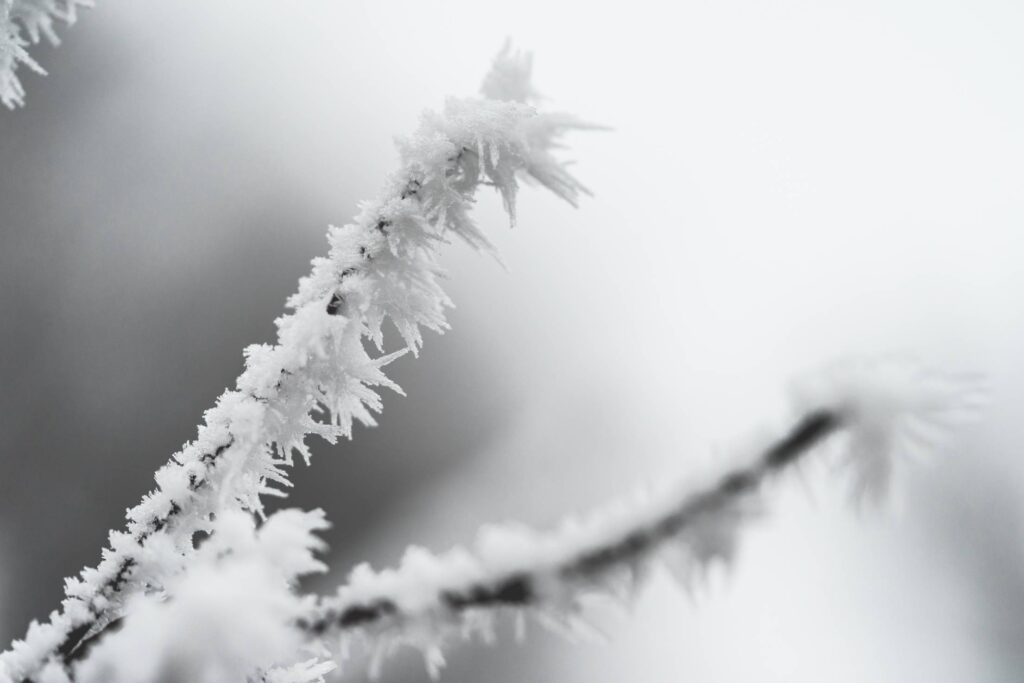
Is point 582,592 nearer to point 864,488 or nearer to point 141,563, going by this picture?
point 864,488

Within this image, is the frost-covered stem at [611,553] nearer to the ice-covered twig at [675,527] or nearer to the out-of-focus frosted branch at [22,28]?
the ice-covered twig at [675,527]

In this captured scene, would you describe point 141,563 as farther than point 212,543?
Yes

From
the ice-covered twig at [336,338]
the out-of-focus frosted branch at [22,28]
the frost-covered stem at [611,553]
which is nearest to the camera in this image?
the frost-covered stem at [611,553]

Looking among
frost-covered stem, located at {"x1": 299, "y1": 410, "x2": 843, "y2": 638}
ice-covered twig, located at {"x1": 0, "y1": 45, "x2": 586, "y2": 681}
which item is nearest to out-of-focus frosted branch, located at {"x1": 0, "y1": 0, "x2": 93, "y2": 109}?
ice-covered twig, located at {"x1": 0, "y1": 45, "x2": 586, "y2": 681}

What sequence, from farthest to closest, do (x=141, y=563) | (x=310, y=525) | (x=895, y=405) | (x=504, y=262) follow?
1. (x=504, y=262)
2. (x=141, y=563)
3. (x=310, y=525)
4. (x=895, y=405)

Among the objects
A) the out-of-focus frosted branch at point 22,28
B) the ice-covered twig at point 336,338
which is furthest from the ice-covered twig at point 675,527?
the out-of-focus frosted branch at point 22,28

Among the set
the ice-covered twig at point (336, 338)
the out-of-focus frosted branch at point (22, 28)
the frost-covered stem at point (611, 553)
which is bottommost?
the frost-covered stem at point (611, 553)

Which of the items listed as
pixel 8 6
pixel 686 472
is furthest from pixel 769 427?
pixel 8 6
